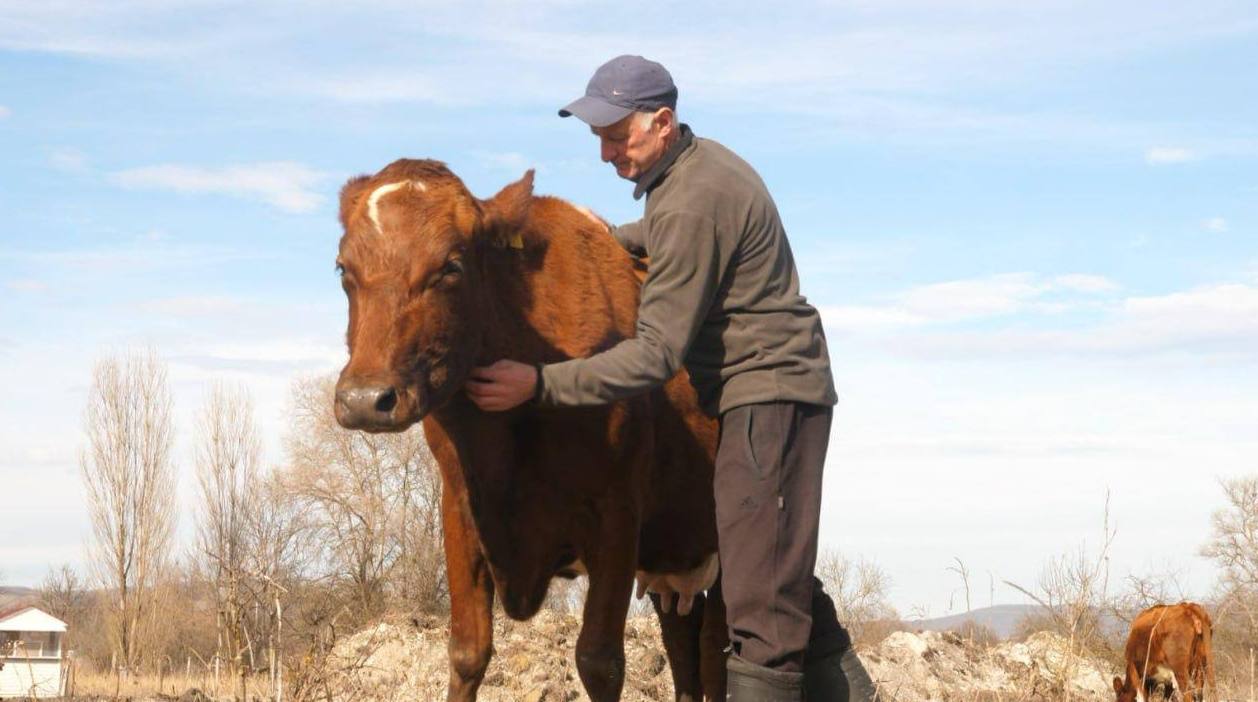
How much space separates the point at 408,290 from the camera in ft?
16.2

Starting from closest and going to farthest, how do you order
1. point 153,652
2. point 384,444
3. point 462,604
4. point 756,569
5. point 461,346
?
point 756,569, point 461,346, point 462,604, point 153,652, point 384,444

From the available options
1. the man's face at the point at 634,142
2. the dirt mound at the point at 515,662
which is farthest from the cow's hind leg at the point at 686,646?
the man's face at the point at 634,142

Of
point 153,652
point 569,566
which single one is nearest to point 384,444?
point 153,652

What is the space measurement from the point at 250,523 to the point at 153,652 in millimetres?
4484

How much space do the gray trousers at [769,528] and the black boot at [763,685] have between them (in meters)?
0.04

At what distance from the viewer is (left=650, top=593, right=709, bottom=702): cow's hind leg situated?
305 inches

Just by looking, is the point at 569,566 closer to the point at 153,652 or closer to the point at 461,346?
the point at 461,346

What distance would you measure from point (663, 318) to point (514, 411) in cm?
134

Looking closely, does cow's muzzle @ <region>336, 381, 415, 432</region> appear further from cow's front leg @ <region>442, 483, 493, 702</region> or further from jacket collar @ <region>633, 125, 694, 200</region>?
cow's front leg @ <region>442, 483, 493, 702</region>

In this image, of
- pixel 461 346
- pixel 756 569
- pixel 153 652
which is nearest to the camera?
pixel 756 569

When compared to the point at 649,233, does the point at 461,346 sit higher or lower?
lower

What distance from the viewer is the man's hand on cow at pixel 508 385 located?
15.8 ft

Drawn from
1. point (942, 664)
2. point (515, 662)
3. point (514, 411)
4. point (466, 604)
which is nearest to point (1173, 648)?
point (942, 664)

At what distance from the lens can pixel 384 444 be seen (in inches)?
1671
